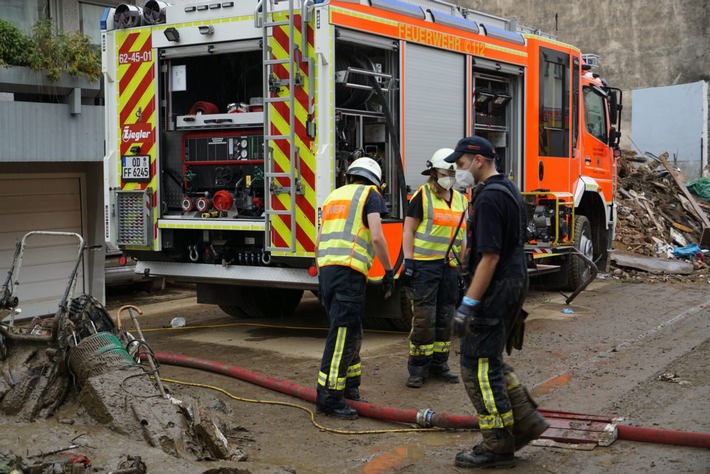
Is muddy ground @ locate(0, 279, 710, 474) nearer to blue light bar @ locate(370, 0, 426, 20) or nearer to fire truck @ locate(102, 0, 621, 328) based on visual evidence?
fire truck @ locate(102, 0, 621, 328)

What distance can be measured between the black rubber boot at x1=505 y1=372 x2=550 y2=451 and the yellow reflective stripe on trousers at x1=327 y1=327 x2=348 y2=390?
1.41 meters

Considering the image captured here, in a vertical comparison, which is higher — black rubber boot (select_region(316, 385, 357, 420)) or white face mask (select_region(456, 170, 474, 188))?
white face mask (select_region(456, 170, 474, 188))

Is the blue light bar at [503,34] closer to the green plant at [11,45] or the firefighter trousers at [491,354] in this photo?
the green plant at [11,45]

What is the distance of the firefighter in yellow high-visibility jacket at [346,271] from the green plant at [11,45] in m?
5.46

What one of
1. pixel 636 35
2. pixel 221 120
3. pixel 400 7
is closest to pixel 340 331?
pixel 221 120

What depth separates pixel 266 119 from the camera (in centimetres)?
854

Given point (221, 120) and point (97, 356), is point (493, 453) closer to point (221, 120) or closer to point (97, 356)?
point (97, 356)

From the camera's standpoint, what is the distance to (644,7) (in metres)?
23.9

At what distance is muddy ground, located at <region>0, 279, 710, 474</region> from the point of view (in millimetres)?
5262

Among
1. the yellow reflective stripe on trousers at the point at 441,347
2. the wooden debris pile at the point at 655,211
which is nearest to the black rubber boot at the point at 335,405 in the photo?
the yellow reflective stripe on trousers at the point at 441,347

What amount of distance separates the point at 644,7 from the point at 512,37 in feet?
48.0

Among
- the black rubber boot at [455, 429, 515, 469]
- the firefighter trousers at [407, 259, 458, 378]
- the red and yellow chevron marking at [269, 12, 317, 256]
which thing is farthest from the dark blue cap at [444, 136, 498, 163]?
the red and yellow chevron marking at [269, 12, 317, 256]

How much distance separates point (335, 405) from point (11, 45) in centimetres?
647

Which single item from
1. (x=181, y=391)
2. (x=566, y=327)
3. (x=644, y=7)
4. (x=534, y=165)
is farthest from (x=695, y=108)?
(x=181, y=391)
